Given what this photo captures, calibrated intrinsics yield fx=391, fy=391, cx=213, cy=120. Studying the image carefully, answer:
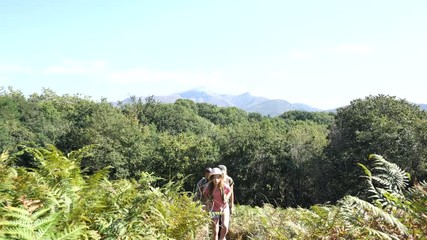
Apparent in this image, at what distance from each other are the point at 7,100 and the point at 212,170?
65532 mm

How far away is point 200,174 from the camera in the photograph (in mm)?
39969

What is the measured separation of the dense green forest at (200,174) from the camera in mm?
3555

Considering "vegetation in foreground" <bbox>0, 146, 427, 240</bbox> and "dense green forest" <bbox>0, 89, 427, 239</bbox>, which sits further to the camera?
"dense green forest" <bbox>0, 89, 427, 239</bbox>

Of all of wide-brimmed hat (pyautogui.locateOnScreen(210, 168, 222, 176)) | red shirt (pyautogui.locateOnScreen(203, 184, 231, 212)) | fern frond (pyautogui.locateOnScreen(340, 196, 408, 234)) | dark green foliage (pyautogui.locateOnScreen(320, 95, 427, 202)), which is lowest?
dark green foliage (pyautogui.locateOnScreen(320, 95, 427, 202))

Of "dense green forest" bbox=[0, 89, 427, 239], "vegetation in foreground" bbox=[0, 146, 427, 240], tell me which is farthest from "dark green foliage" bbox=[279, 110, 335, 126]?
"vegetation in foreground" bbox=[0, 146, 427, 240]

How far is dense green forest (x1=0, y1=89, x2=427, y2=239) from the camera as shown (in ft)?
11.7

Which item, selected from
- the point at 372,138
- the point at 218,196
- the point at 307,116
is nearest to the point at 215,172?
the point at 218,196

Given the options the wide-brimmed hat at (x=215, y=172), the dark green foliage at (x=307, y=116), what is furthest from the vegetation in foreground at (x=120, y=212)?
the dark green foliage at (x=307, y=116)

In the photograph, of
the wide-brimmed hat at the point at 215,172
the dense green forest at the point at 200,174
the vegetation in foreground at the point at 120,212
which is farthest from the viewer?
the wide-brimmed hat at the point at 215,172

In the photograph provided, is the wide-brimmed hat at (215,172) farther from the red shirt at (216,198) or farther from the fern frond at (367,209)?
the fern frond at (367,209)

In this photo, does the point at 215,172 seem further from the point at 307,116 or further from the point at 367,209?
the point at 307,116

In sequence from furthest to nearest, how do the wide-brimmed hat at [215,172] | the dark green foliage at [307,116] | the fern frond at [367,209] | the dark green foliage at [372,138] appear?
1. the dark green foliage at [307,116]
2. the dark green foliage at [372,138]
3. the wide-brimmed hat at [215,172]
4. the fern frond at [367,209]

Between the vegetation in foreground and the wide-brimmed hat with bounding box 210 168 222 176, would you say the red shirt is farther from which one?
the vegetation in foreground

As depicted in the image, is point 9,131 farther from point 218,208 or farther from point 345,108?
point 218,208
